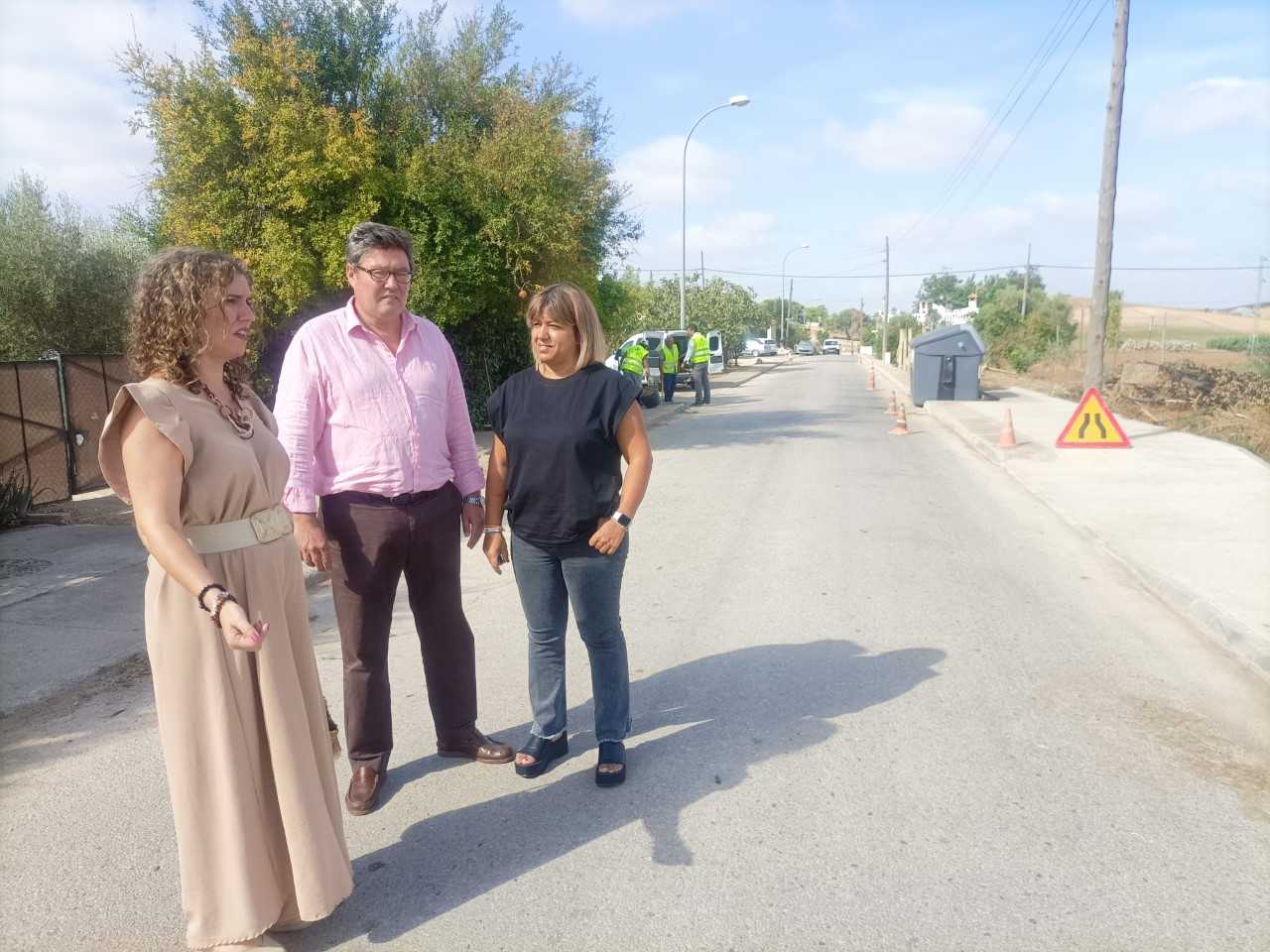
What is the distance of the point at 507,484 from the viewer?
3732 millimetres

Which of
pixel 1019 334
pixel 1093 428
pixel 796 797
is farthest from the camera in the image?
pixel 1019 334

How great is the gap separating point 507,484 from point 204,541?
1329mm

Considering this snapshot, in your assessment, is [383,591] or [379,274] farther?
[383,591]

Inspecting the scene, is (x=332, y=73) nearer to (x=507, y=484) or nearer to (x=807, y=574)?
(x=807, y=574)

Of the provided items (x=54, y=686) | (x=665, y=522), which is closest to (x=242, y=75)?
(x=665, y=522)

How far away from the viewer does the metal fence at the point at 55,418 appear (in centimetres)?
982

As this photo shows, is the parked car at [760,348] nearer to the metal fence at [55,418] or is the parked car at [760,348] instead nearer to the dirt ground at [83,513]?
the metal fence at [55,418]

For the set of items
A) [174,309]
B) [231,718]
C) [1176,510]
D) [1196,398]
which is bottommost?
[1176,510]

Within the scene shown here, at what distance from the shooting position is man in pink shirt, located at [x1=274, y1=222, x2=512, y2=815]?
338 cm

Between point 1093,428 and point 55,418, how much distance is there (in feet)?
41.8

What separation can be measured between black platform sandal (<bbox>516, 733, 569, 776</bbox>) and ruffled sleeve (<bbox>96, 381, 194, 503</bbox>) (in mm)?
1877

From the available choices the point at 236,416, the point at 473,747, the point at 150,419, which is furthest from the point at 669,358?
the point at 150,419

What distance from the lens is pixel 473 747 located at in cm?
398

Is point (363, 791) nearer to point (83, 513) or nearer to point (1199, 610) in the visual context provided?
point (1199, 610)
